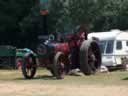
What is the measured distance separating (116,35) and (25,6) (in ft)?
52.7

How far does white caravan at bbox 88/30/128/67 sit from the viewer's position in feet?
94.9

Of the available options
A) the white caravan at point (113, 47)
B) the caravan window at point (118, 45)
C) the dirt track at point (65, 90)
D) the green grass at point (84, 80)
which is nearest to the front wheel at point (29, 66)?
the green grass at point (84, 80)

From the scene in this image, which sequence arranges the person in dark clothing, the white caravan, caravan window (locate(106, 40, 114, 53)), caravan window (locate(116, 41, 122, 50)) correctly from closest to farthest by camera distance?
the person in dark clothing < the white caravan < caravan window (locate(106, 40, 114, 53)) < caravan window (locate(116, 41, 122, 50))

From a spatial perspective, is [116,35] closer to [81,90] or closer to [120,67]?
[120,67]

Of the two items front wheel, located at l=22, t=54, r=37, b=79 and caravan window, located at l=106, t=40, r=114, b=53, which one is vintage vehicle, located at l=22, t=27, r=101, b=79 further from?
caravan window, located at l=106, t=40, r=114, b=53

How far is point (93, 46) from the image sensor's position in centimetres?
2384

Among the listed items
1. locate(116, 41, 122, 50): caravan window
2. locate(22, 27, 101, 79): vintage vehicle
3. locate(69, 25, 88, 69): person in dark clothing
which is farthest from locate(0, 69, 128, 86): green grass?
locate(116, 41, 122, 50): caravan window

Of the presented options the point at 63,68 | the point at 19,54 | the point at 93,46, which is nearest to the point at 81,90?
the point at 63,68

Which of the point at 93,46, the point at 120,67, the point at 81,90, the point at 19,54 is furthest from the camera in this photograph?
the point at 19,54

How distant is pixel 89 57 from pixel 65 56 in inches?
49.3

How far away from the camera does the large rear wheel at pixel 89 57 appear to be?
74.3 ft

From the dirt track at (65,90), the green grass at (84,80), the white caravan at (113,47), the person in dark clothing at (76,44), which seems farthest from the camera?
the white caravan at (113,47)

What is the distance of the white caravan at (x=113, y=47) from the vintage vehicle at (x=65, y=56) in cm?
Answer: 512

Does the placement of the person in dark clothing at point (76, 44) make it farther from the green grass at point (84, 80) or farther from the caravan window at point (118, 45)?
the caravan window at point (118, 45)
